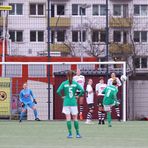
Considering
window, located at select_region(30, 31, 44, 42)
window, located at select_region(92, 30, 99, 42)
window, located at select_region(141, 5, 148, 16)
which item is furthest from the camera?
window, located at select_region(141, 5, 148, 16)

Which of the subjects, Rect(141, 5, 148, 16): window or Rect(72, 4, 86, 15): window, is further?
Rect(141, 5, 148, 16): window

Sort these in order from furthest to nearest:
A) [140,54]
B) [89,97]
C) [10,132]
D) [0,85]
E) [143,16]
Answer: [143,16]
[140,54]
[0,85]
[89,97]
[10,132]

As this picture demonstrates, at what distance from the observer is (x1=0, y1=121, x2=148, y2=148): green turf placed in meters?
15.2

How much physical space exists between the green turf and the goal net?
613 centimetres

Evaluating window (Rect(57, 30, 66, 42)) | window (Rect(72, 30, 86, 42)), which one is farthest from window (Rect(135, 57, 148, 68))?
window (Rect(57, 30, 66, 42))

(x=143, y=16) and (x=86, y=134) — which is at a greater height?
(x=143, y=16)

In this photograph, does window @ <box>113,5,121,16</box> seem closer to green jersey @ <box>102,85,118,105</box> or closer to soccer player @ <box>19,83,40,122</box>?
soccer player @ <box>19,83,40,122</box>

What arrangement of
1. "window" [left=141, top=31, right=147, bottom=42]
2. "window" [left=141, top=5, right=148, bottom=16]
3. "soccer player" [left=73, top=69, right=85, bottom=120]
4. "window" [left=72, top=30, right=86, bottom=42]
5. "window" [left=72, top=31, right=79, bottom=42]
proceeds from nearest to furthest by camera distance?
"soccer player" [left=73, top=69, right=85, bottom=120] → "window" [left=141, top=31, right=147, bottom=42] → "window" [left=72, top=30, right=86, bottom=42] → "window" [left=72, top=31, right=79, bottom=42] → "window" [left=141, top=5, right=148, bottom=16]

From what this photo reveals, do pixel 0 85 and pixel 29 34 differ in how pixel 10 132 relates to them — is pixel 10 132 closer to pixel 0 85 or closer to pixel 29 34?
pixel 0 85

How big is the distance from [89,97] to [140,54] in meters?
24.6

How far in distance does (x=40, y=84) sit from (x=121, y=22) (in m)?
23.4

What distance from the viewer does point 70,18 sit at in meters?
55.6

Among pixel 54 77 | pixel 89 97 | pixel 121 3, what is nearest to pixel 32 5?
pixel 121 3

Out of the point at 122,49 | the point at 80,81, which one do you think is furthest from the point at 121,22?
the point at 80,81
